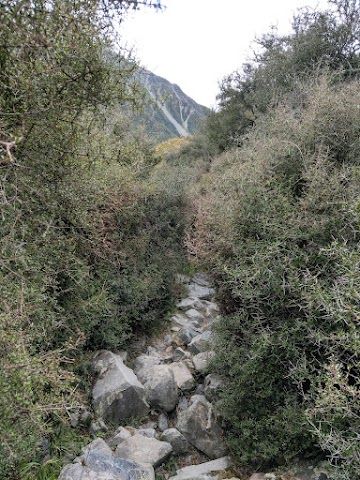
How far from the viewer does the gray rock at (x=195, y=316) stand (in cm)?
968

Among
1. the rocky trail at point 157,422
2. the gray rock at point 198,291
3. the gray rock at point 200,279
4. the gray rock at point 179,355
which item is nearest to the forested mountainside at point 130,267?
the rocky trail at point 157,422

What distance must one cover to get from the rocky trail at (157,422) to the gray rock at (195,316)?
1.43 m

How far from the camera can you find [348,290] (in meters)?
3.70

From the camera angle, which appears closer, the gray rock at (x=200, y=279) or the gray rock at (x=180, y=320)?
the gray rock at (x=180, y=320)

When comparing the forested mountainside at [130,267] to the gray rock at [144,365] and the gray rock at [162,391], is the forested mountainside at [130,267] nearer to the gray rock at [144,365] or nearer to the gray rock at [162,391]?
the gray rock at [162,391]

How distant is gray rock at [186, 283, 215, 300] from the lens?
36.7 ft

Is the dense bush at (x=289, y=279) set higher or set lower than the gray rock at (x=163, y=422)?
higher

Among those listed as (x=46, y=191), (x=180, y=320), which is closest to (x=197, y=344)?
(x=180, y=320)

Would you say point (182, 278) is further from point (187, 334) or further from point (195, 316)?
point (187, 334)

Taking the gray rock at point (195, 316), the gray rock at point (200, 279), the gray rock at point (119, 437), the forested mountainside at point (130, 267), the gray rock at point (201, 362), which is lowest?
the gray rock at point (119, 437)

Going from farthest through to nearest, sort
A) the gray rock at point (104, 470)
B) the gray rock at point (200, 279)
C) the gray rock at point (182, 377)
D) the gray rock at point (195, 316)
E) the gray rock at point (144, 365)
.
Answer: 1. the gray rock at point (200, 279)
2. the gray rock at point (195, 316)
3. the gray rock at point (144, 365)
4. the gray rock at point (182, 377)
5. the gray rock at point (104, 470)

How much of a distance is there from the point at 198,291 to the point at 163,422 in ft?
18.4

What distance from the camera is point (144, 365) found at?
23.7ft

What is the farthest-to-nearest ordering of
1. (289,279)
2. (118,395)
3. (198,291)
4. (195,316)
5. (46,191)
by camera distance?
(198,291)
(195,316)
(118,395)
(289,279)
(46,191)
